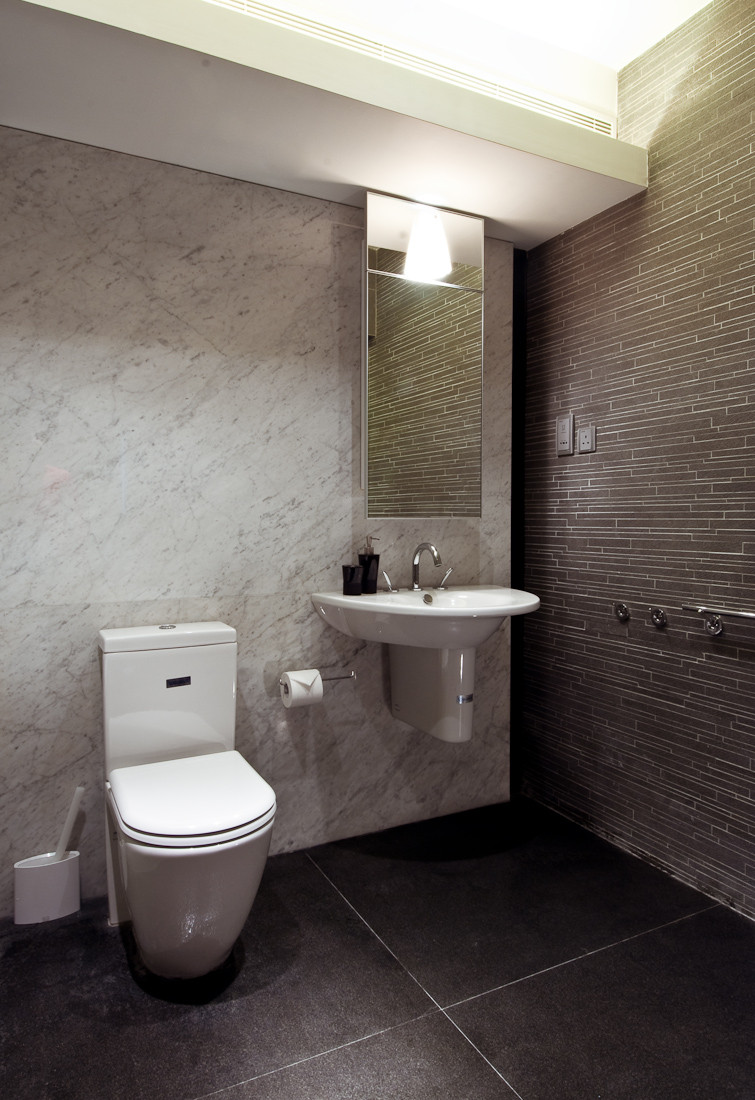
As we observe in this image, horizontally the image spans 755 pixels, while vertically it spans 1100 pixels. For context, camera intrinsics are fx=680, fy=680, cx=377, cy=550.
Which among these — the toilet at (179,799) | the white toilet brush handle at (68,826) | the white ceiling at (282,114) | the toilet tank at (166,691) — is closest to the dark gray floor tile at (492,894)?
the toilet at (179,799)

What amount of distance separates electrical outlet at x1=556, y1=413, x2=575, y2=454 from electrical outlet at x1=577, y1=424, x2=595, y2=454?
0.03 meters

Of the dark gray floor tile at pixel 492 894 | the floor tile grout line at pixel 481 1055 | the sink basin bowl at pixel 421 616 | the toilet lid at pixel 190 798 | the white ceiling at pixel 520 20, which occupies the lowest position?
the dark gray floor tile at pixel 492 894

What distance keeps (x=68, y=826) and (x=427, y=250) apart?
83.2 inches

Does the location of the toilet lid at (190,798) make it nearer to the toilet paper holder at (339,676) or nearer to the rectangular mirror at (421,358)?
the toilet paper holder at (339,676)

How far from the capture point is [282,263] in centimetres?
221

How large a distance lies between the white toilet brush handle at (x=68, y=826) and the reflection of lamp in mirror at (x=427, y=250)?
1.93m

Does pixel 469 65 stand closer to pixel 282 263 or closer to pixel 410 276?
pixel 410 276

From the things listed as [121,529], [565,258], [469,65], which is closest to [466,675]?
[121,529]

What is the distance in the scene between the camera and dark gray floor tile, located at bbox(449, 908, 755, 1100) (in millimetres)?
1348

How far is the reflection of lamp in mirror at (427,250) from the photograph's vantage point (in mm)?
2291

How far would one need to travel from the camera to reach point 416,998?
158 centimetres

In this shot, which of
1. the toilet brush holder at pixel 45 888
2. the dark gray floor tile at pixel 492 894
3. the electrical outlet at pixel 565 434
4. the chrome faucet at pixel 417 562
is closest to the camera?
the dark gray floor tile at pixel 492 894

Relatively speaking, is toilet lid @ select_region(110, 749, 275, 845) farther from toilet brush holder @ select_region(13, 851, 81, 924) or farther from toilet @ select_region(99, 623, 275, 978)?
toilet brush holder @ select_region(13, 851, 81, 924)

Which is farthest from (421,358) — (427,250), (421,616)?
(421,616)
